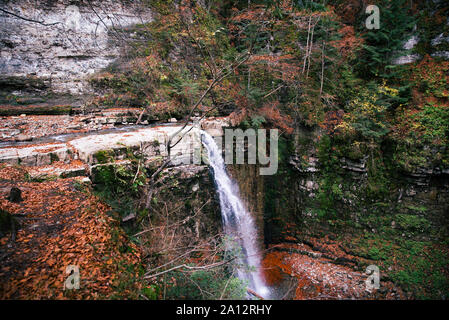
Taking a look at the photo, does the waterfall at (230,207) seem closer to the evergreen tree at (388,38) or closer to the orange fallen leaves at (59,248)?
the orange fallen leaves at (59,248)

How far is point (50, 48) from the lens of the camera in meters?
8.38

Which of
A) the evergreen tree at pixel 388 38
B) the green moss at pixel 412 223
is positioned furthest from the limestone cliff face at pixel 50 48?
the green moss at pixel 412 223

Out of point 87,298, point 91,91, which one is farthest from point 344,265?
point 91,91

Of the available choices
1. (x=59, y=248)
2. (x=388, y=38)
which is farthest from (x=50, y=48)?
(x=388, y=38)

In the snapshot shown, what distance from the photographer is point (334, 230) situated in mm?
8164

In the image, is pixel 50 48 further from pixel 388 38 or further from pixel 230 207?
pixel 388 38

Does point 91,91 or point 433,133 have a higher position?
point 91,91

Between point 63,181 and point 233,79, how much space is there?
776 centimetres

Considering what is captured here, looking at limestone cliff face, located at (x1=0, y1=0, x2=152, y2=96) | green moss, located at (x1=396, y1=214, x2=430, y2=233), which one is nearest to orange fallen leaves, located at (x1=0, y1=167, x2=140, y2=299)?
limestone cliff face, located at (x1=0, y1=0, x2=152, y2=96)

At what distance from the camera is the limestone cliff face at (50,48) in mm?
7605

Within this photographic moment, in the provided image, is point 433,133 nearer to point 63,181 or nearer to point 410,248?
point 410,248

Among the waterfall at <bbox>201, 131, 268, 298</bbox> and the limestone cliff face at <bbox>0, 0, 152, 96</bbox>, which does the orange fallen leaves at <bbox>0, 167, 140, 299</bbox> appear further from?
the limestone cliff face at <bbox>0, 0, 152, 96</bbox>

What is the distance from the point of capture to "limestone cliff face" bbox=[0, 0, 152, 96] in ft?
25.0

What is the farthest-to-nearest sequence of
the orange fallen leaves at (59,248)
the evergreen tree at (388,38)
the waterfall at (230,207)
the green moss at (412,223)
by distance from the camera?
1. the evergreen tree at (388,38)
2. the green moss at (412,223)
3. the waterfall at (230,207)
4. the orange fallen leaves at (59,248)
